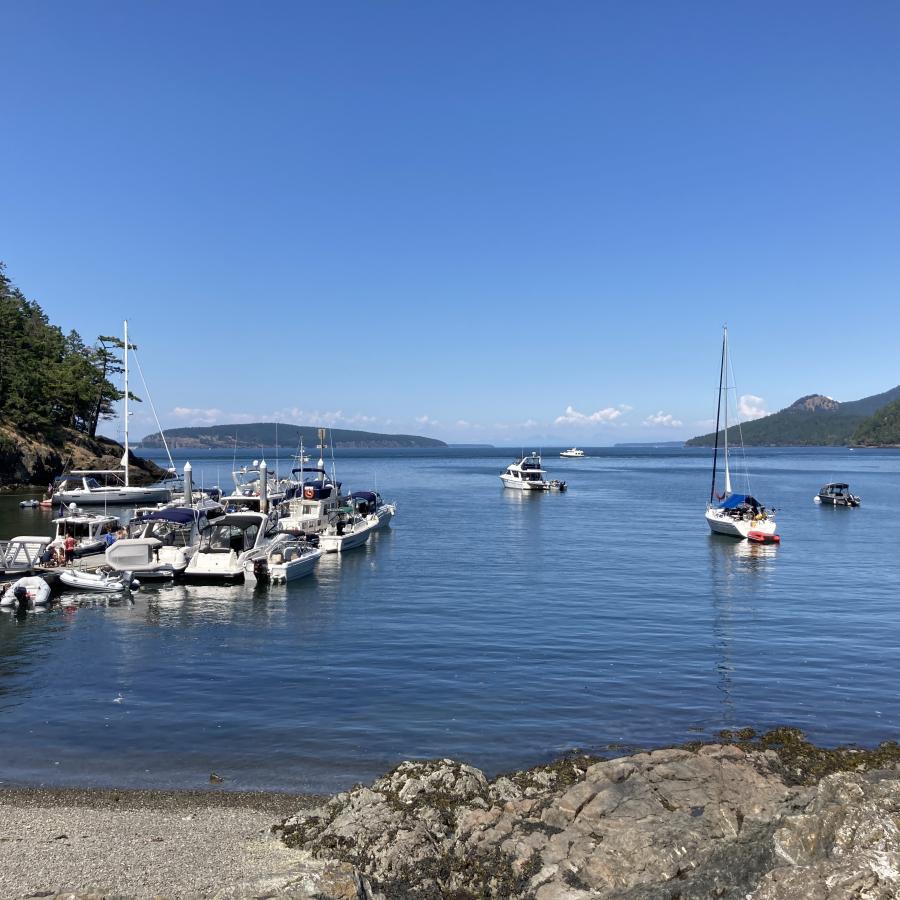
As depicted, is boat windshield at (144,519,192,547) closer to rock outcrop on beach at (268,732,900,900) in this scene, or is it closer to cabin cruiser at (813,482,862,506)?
rock outcrop on beach at (268,732,900,900)

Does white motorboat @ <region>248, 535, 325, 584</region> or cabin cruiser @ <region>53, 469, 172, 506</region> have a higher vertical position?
cabin cruiser @ <region>53, 469, 172, 506</region>

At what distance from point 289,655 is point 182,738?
8.53 metres

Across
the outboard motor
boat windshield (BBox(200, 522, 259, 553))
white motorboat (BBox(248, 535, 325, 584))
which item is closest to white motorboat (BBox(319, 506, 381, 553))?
white motorboat (BBox(248, 535, 325, 584))

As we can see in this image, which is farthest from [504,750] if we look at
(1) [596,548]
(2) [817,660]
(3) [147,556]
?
(1) [596,548]

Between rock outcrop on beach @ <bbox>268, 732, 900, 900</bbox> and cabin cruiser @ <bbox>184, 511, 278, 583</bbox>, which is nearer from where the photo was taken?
rock outcrop on beach @ <bbox>268, 732, 900, 900</bbox>

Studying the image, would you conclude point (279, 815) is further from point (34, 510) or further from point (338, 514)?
point (34, 510)

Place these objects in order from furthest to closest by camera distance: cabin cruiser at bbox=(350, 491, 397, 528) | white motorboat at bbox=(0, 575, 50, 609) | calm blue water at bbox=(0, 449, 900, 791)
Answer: cabin cruiser at bbox=(350, 491, 397, 528) → white motorboat at bbox=(0, 575, 50, 609) → calm blue water at bbox=(0, 449, 900, 791)

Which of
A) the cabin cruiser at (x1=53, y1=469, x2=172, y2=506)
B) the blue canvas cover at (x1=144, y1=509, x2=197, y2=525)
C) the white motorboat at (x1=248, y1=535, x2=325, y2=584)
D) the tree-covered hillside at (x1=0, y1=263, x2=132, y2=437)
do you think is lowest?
the white motorboat at (x1=248, y1=535, x2=325, y2=584)

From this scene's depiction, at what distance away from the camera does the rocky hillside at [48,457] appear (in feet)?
309

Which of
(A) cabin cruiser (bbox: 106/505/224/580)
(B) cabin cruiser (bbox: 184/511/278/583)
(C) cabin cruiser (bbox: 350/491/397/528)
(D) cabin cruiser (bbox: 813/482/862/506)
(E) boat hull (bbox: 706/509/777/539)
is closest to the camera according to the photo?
(A) cabin cruiser (bbox: 106/505/224/580)

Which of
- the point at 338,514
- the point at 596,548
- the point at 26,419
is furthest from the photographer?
the point at 26,419

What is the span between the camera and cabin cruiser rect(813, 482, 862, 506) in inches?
3426

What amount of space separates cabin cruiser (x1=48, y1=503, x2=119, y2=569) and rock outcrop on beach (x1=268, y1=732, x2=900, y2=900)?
105 ft

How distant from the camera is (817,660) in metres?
26.2
